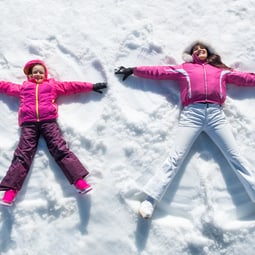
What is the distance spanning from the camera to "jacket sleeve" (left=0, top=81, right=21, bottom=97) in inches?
133

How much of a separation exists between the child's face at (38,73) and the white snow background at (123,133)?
0.16 metres

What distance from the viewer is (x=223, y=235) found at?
10.2 feet

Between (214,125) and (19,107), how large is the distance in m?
1.87

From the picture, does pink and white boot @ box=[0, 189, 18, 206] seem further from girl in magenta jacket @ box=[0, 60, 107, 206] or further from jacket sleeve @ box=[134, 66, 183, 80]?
jacket sleeve @ box=[134, 66, 183, 80]

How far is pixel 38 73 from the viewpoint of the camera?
11.1 feet

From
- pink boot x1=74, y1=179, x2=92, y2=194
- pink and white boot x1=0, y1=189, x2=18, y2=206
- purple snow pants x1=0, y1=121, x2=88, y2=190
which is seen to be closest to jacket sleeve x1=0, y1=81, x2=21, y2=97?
purple snow pants x1=0, y1=121, x2=88, y2=190

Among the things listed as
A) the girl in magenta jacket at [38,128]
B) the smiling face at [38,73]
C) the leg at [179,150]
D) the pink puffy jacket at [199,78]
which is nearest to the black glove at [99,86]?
the girl in magenta jacket at [38,128]

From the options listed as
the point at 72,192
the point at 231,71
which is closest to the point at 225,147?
the point at 231,71

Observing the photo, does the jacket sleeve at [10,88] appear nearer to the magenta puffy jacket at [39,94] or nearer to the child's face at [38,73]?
the magenta puffy jacket at [39,94]

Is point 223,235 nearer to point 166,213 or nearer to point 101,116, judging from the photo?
point 166,213

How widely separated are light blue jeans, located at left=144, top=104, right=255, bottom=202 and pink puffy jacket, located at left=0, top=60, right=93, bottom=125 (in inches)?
38.9

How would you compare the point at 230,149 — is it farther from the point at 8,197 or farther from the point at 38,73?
the point at 8,197

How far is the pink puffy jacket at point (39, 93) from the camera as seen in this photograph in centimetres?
325

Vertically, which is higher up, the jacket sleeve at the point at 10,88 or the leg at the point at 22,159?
the jacket sleeve at the point at 10,88
